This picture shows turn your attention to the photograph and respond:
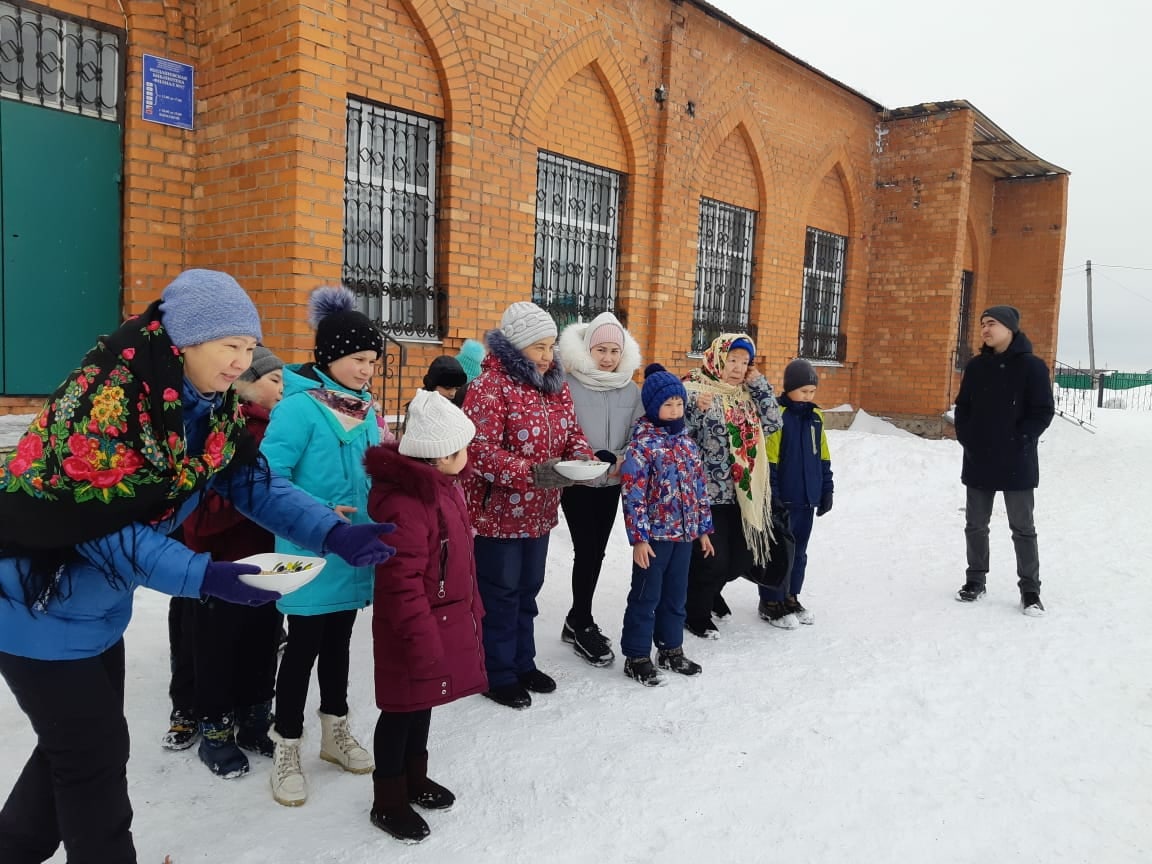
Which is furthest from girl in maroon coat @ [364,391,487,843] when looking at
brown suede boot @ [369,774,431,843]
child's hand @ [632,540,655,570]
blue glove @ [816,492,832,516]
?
→ blue glove @ [816,492,832,516]

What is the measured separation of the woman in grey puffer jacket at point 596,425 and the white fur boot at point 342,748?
1.41m

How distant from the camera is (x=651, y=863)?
2.37m

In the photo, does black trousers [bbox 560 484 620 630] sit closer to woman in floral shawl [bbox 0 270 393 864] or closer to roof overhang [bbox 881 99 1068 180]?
woman in floral shawl [bbox 0 270 393 864]

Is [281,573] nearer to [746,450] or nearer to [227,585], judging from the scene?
[227,585]

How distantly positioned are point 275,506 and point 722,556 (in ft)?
9.01

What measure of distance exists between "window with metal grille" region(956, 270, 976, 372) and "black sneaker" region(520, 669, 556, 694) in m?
13.7

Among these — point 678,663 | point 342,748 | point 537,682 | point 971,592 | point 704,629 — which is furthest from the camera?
point 971,592

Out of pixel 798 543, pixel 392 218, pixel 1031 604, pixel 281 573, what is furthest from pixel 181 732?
pixel 1031 604

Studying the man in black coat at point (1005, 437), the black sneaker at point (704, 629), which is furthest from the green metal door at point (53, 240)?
the man in black coat at point (1005, 437)

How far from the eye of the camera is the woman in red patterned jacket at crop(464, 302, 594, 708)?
337 cm

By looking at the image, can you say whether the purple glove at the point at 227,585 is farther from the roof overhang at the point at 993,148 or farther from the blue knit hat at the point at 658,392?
the roof overhang at the point at 993,148

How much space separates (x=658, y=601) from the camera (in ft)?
12.4

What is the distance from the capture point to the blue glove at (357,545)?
2.10 m

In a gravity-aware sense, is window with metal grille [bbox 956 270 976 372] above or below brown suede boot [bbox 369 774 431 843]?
above
